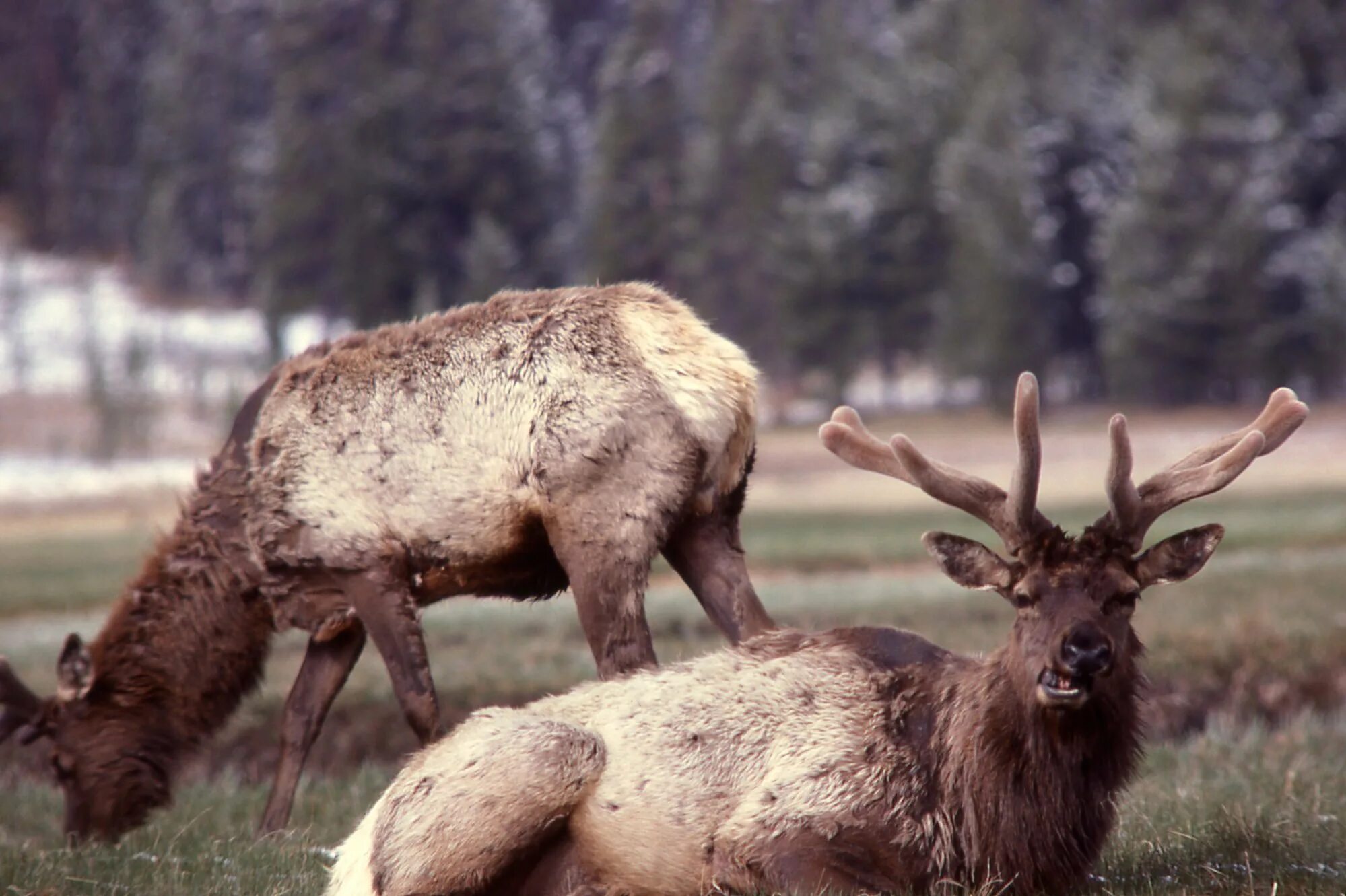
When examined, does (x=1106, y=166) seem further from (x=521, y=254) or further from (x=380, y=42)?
(x=380, y=42)

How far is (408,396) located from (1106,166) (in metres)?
46.6

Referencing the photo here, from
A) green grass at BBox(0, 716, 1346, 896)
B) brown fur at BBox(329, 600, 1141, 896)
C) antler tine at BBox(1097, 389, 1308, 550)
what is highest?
antler tine at BBox(1097, 389, 1308, 550)

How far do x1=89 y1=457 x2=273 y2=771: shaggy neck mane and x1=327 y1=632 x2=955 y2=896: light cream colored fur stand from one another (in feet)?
10.3

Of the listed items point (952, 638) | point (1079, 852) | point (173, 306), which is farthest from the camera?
point (173, 306)

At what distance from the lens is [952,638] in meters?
14.5

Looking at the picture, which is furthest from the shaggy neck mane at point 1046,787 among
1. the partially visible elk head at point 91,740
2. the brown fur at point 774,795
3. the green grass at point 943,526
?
the green grass at point 943,526

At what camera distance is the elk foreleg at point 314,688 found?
29.4ft

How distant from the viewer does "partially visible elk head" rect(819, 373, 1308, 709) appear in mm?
5918

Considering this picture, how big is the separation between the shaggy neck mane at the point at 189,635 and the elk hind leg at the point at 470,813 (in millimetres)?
3153

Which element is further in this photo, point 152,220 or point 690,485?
point 152,220

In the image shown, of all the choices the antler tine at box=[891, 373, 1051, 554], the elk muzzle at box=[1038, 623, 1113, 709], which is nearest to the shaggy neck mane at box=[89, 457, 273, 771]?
the antler tine at box=[891, 373, 1051, 554]

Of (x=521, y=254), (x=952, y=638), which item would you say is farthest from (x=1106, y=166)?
(x=952, y=638)

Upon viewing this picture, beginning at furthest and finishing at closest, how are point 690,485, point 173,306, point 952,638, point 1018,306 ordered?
point 173,306
point 1018,306
point 952,638
point 690,485

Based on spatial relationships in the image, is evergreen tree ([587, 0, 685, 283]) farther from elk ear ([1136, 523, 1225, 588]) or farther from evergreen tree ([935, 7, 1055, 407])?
elk ear ([1136, 523, 1225, 588])
